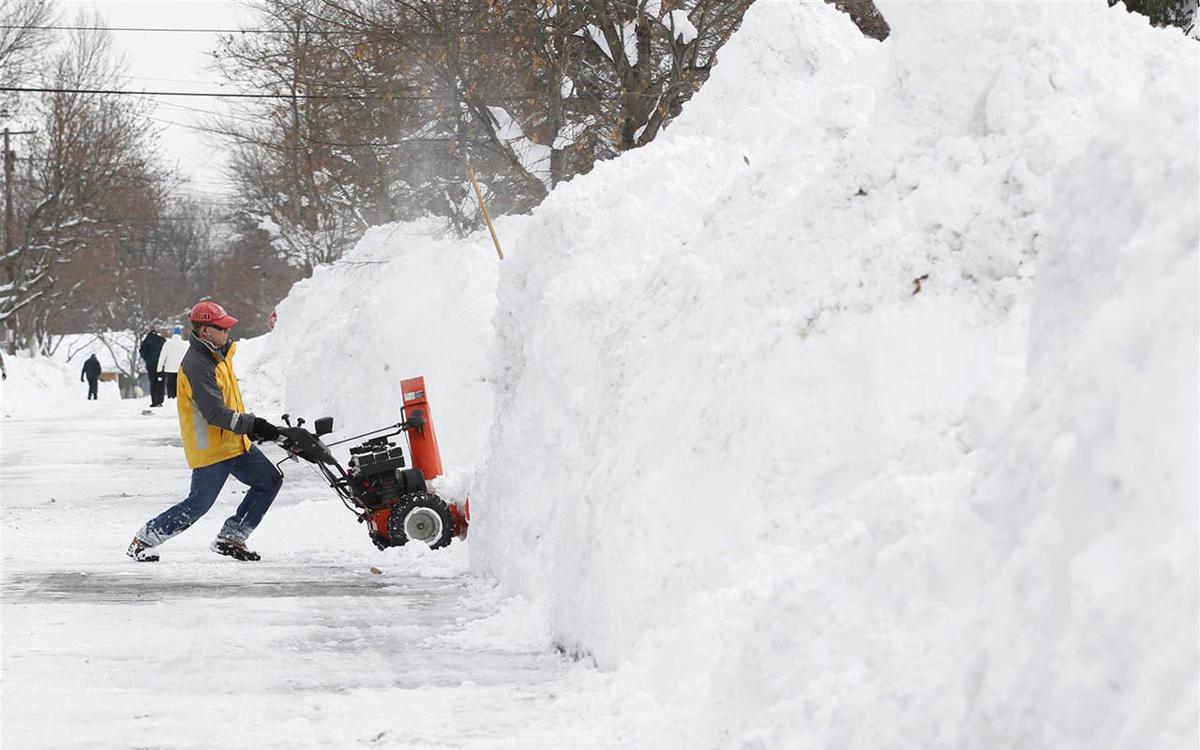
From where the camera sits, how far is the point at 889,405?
5.52 meters

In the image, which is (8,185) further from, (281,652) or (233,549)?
(281,652)

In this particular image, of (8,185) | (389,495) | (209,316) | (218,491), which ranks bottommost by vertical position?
(389,495)

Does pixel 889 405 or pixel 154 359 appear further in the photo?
pixel 154 359

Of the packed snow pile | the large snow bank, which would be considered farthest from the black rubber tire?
the large snow bank

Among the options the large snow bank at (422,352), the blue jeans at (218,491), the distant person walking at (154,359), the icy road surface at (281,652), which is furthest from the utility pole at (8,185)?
the blue jeans at (218,491)

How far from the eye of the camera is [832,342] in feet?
19.2

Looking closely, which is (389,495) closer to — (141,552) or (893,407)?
(141,552)

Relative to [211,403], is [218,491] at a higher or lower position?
lower

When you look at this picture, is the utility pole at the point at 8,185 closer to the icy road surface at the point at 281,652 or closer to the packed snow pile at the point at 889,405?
the icy road surface at the point at 281,652

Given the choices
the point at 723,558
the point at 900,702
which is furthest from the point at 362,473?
the point at 900,702

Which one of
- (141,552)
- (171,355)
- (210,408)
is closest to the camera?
(210,408)

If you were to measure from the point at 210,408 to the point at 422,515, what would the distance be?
1.39 metres

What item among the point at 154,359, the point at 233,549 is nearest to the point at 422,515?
the point at 233,549

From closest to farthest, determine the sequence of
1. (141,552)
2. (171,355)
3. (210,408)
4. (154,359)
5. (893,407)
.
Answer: (893,407) < (210,408) < (141,552) < (171,355) < (154,359)
